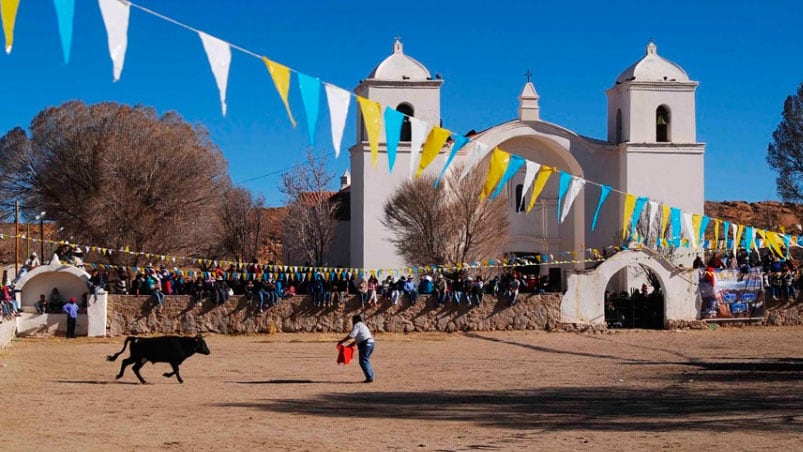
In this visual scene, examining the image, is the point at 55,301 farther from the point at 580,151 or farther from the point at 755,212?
the point at 755,212

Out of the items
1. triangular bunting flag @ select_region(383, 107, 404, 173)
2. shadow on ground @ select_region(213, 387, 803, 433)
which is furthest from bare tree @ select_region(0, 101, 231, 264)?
triangular bunting flag @ select_region(383, 107, 404, 173)

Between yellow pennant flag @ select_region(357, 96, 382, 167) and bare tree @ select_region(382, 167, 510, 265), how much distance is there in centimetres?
2819

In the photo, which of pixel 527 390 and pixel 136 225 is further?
pixel 136 225

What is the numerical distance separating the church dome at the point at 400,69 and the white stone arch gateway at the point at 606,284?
15772 mm

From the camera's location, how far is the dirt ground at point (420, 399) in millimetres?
12891

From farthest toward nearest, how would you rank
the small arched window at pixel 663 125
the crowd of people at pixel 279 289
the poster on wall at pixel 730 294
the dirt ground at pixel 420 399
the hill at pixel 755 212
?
the hill at pixel 755 212
the small arched window at pixel 663 125
the poster on wall at pixel 730 294
the crowd of people at pixel 279 289
the dirt ground at pixel 420 399

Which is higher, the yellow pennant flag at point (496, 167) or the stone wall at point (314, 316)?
the yellow pennant flag at point (496, 167)

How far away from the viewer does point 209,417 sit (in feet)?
48.8

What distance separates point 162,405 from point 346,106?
5.69 metres

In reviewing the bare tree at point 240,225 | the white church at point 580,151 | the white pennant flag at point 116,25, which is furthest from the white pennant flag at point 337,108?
the bare tree at point 240,225

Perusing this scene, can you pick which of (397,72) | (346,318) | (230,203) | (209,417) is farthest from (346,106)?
(230,203)

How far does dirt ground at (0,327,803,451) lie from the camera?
12.9 metres

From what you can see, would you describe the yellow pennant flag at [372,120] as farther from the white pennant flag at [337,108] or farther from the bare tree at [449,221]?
the bare tree at [449,221]

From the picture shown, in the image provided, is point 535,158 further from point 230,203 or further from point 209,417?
point 209,417
